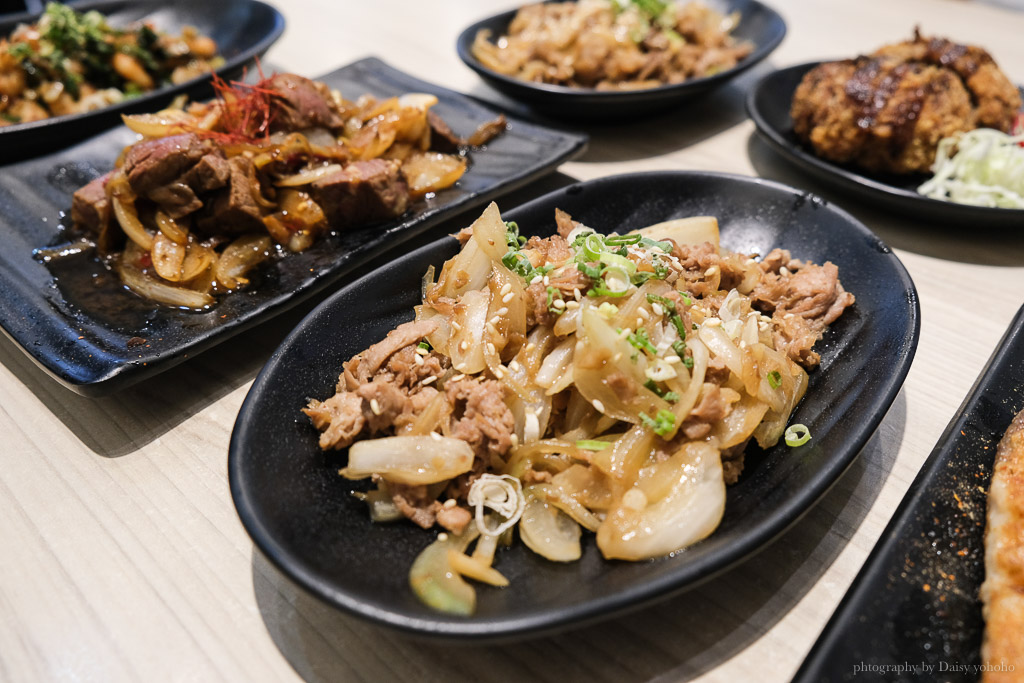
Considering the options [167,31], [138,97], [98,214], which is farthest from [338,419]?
[167,31]

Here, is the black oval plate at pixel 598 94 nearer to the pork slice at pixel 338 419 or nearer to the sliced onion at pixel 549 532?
the pork slice at pixel 338 419

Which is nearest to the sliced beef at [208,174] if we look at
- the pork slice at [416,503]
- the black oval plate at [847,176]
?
the pork slice at [416,503]

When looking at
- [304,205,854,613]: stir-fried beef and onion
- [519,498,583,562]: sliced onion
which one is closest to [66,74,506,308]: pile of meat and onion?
[304,205,854,613]: stir-fried beef and onion

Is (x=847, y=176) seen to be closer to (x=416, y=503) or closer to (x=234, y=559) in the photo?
(x=416, y=503)

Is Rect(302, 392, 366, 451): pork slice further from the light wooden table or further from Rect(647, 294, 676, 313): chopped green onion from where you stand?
Rect(647, 294, 676, 313): chopped green onion

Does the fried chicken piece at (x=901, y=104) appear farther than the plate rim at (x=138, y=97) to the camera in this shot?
No

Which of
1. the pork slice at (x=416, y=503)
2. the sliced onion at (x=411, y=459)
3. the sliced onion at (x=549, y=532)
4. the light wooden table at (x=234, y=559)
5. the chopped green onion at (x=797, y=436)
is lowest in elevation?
the light wooden table at (x=234, y=559)
